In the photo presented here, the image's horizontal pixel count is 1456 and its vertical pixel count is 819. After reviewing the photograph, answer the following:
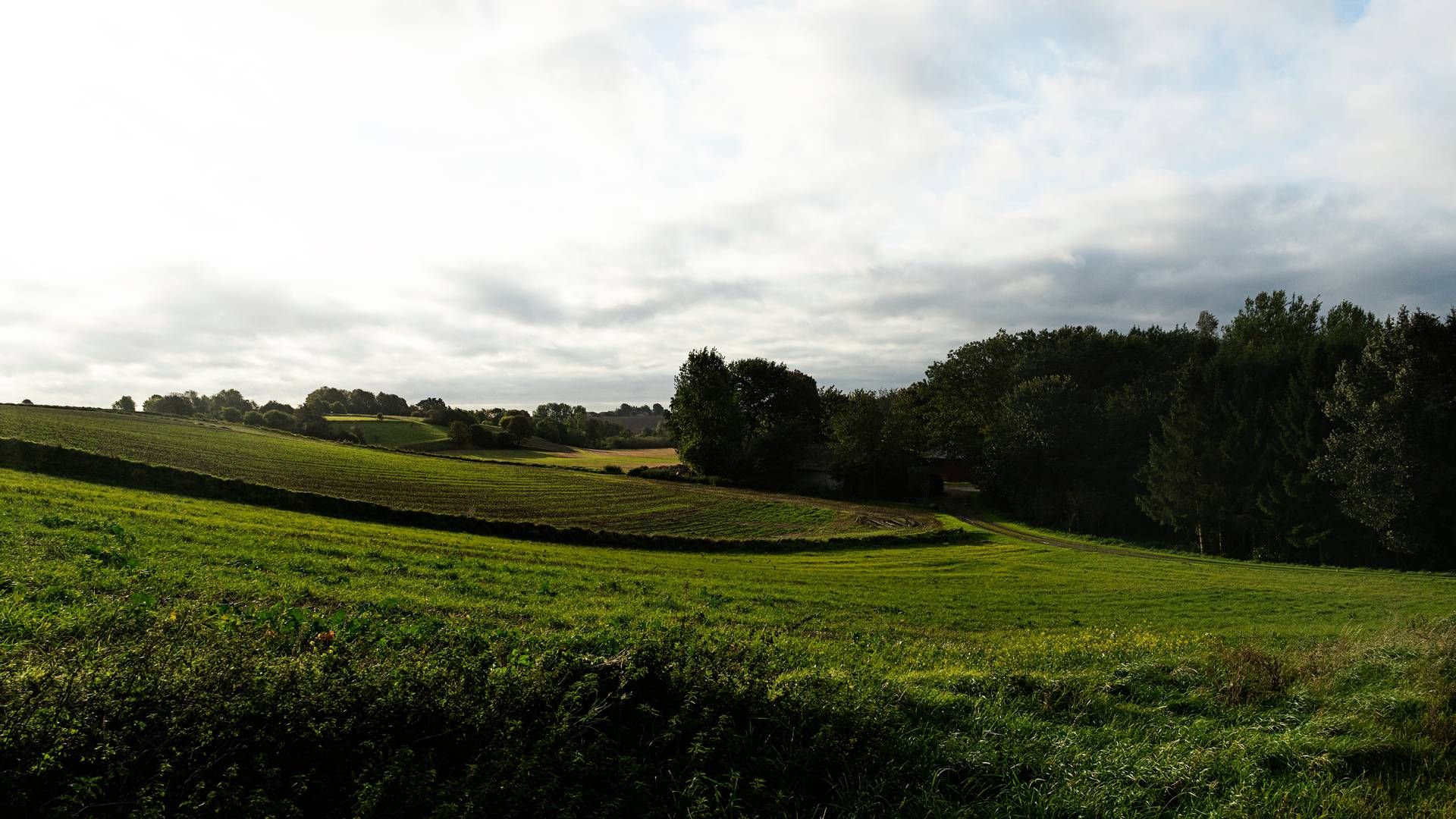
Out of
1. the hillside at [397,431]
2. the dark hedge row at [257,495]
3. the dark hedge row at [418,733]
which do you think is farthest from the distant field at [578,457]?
the dark hedge row at [418,733]

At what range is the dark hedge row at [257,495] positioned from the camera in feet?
88.4

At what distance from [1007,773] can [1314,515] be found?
46.9m

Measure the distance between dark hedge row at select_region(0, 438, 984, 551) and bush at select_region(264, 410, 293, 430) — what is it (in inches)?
2260

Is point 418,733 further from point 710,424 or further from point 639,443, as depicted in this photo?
point 639,443

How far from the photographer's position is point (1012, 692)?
7605 millimetres

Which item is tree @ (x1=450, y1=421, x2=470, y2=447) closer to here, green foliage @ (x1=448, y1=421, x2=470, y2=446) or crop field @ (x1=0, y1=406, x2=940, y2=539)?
green foliage @ (x1=448, y1=421, x2=470, y2=446)

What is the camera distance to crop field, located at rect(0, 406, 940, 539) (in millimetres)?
36875

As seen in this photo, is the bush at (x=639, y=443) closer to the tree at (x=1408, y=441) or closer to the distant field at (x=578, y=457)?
the distant field at (x=578, y=457)

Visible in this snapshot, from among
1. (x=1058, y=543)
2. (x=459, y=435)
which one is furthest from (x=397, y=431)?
(x=1058, y=543)

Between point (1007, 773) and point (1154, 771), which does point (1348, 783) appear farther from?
point (1007, 773)

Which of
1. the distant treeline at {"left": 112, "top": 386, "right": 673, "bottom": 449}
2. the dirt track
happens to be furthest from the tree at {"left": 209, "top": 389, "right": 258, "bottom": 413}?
the dirt track

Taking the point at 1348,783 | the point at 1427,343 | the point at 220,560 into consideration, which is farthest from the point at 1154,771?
the point at 1427,343

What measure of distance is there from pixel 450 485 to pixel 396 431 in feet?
160

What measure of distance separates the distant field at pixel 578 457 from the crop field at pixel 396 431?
5.68 metres
